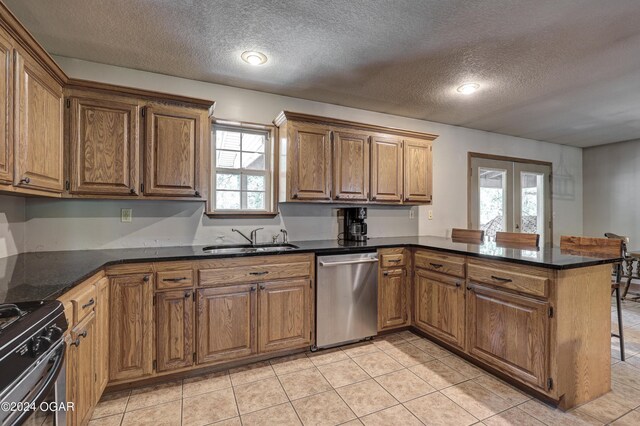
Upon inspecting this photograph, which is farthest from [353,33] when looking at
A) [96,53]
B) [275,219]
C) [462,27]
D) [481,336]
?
[481,336]

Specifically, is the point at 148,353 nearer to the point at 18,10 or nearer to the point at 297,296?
the point at 297,296

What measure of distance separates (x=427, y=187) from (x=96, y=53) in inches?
135

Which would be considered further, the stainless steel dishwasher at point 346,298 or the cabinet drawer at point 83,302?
the stainless steel dishwasher at point 346,298

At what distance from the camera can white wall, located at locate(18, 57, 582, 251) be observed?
2432 millimetres

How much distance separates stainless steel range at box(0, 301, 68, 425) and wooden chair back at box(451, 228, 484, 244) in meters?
3.44

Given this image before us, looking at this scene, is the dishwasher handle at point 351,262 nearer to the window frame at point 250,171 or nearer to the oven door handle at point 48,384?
the window frame at point 250,171

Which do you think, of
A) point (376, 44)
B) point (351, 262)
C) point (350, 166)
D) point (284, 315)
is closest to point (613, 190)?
point (350, 166)

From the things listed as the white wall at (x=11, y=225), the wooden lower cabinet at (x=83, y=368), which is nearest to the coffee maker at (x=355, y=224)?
the wooden lower cabinet at (x=83, y=368)

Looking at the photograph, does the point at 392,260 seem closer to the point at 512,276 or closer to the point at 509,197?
the point at 512,276

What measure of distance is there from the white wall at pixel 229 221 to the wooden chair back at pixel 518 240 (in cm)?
105

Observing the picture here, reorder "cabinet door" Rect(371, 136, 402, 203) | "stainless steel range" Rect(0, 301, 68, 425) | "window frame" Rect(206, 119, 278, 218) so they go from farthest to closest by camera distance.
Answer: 1. "cabinet door" Rect(371, 136, 402, 203)
2. "window frame" Rect(206, 119, 278, 218)
3. "stainless steel range" Rect(0, 301, 68, 425)

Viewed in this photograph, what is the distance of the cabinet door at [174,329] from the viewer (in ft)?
6.98

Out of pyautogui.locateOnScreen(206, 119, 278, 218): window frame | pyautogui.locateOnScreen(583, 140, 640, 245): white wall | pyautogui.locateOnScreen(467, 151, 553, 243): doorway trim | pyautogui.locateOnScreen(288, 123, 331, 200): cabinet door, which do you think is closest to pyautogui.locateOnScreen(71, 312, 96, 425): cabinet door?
pyautogui.locateOnScreen(206, 119, 278, 218): window frame

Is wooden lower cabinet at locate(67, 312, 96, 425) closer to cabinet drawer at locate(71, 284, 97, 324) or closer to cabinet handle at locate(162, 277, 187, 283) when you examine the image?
cabinet drawer at locate(71, 284, 97, 324)
